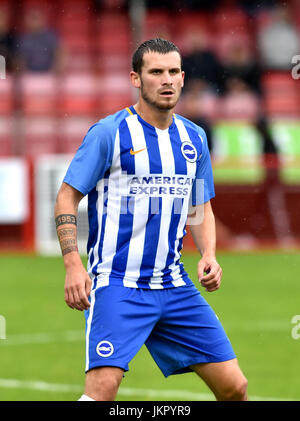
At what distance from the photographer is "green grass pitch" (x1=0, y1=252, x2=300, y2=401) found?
21.3ft

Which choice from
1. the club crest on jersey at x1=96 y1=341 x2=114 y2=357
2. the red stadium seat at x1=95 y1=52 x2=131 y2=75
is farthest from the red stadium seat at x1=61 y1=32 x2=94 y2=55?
the club crest on jersey at x1=96 y1=341 x2=114 y2=357

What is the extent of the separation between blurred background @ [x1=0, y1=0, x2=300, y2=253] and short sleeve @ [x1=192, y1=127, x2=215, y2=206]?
876 cm

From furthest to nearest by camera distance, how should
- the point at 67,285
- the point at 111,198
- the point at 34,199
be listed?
the point at 34,199
the point at 111,198
the point at 67,285

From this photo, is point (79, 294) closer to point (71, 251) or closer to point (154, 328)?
point (71, 251)

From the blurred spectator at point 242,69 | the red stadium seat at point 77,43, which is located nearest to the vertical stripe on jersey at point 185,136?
the blurred spectator at point 242,69

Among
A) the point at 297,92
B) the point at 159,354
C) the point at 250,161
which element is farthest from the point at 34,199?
the point at 159,354

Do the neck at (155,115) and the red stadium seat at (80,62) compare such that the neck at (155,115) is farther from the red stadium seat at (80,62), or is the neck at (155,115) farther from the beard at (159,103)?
the red stadium seat at (80,62)

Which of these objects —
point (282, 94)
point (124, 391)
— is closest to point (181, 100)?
point (282, 94)

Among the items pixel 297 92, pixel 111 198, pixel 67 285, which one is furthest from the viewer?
pixel 297 92

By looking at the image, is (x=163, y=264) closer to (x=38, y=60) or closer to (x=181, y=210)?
(x=181, y=210)

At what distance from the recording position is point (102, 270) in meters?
4.36

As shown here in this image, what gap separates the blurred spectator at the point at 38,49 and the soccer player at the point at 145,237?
40.8 feet

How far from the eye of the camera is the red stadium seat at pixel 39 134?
17344 mm
